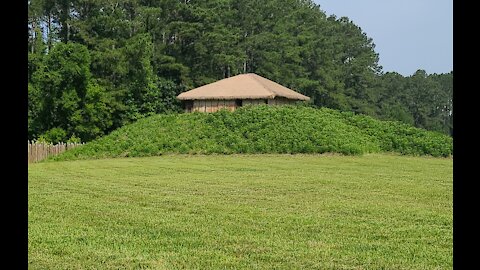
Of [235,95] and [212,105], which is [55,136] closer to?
[212,105]

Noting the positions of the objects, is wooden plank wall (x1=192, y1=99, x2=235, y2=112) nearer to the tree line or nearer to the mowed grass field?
the tree line

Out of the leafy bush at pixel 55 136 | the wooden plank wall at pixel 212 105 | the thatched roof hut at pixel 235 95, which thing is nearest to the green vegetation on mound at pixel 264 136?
the thatched roof hut at pixel 235 95

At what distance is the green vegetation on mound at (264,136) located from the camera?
27672 millimetres

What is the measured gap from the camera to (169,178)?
53.5 ft

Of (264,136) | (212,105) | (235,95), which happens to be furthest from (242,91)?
(264,136)

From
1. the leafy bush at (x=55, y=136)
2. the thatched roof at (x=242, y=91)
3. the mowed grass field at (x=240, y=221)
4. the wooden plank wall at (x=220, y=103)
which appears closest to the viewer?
the mowed grass field at (x=240, y=221)

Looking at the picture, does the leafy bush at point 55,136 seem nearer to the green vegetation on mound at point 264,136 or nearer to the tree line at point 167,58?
the tree line at point 167,58

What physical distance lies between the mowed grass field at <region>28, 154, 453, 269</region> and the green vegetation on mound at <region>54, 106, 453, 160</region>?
423 inches

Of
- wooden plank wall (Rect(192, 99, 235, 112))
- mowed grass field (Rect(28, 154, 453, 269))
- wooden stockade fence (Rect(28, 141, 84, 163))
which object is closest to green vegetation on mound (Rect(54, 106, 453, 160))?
wooden stockade fence (Rect(28, 141, 84, 163))

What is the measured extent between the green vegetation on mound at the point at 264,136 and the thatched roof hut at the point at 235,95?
422 centimetres

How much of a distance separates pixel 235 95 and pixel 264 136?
29.9 feet

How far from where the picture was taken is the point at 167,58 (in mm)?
45281
